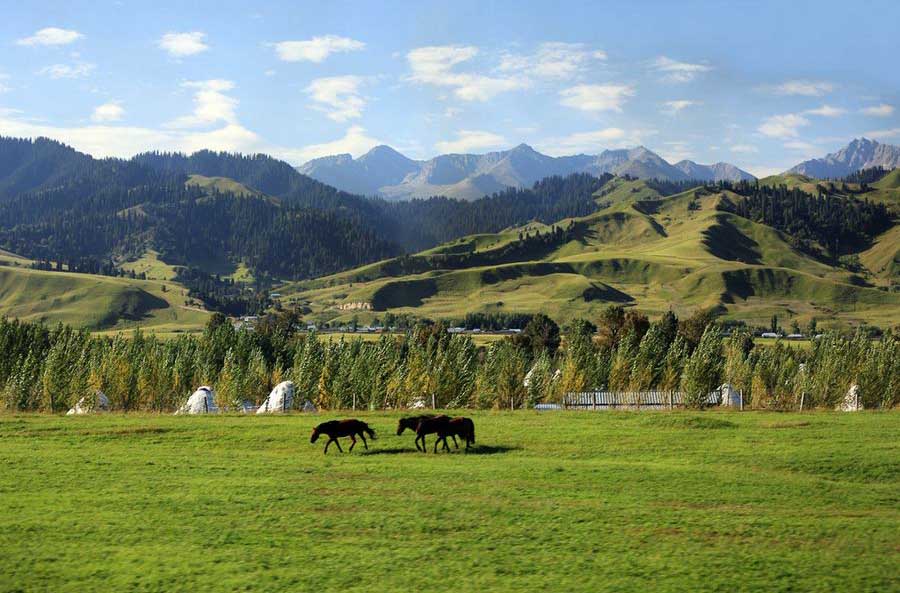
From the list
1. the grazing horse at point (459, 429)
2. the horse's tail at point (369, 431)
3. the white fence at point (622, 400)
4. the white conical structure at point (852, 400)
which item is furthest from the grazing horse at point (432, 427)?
the white conical structure at point (852, 400)

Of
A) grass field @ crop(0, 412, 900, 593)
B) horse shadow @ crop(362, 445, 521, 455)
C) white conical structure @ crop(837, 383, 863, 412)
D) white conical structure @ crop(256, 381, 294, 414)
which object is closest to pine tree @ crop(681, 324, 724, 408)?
white conical structure @ crop(837, 383, 863, 412)

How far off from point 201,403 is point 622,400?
1398 inches

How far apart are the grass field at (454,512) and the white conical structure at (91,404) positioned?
19099mm

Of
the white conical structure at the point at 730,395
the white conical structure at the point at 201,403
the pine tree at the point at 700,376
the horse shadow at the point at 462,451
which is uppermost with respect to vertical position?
the pine tree at the point at 700,376

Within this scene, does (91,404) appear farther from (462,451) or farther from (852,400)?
(852,400)

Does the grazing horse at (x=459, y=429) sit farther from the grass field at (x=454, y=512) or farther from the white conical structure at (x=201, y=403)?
the white conical structure at (x=201, y=403)

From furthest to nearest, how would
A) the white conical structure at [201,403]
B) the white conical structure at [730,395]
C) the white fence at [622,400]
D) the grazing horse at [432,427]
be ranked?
the white conical structure at [730,395] → the white fence at [622,400] → the white conical structure at [201,403] → the grazing horse at [432,427]

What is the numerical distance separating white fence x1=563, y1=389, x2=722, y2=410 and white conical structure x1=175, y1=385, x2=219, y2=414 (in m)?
29.0

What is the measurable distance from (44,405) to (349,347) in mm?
24132

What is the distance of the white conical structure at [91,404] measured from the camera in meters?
57.1

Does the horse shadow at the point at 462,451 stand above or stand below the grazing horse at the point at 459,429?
below

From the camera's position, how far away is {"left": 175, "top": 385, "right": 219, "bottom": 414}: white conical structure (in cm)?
6172

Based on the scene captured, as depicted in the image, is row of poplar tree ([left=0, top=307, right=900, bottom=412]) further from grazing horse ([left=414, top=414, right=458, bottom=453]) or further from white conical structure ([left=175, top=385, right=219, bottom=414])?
grazing horse ([left=414, top=414, right=458, bottom=453])

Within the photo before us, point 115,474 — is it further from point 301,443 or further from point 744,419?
point 744,419
